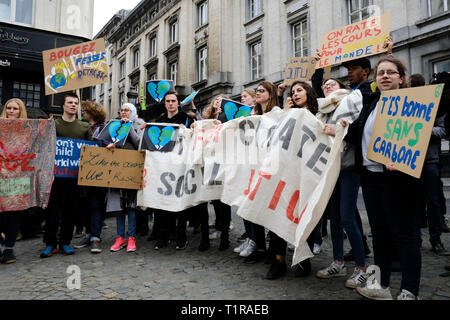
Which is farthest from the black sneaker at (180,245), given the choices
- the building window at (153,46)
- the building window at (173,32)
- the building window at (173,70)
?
the building window at (153,46)

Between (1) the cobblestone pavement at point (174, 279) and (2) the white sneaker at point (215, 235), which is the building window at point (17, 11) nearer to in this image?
(1) the cobblestone pavement at point (174, 279)

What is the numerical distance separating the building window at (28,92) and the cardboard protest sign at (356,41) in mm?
11019

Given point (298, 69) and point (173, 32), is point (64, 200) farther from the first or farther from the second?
point (173, 32)

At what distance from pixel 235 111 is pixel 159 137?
1.13 meters

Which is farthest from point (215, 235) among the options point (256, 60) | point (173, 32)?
point (173, 32)

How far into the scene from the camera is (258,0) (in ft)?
62.7

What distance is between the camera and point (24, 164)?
160 inches

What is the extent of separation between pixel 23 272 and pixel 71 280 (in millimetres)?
786

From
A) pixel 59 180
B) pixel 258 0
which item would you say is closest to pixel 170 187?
pixel 59 180

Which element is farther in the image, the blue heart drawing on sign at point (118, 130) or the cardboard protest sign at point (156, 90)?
the cardboard protest sign at point (156, 90)

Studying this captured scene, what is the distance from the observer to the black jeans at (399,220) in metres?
2.26

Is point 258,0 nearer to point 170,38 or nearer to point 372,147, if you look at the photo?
point 170,38

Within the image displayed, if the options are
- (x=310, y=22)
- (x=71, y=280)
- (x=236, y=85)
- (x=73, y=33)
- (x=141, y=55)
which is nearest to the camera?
(x=71, y=280)

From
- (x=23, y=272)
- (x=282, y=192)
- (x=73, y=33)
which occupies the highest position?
(x=73, y=33)
